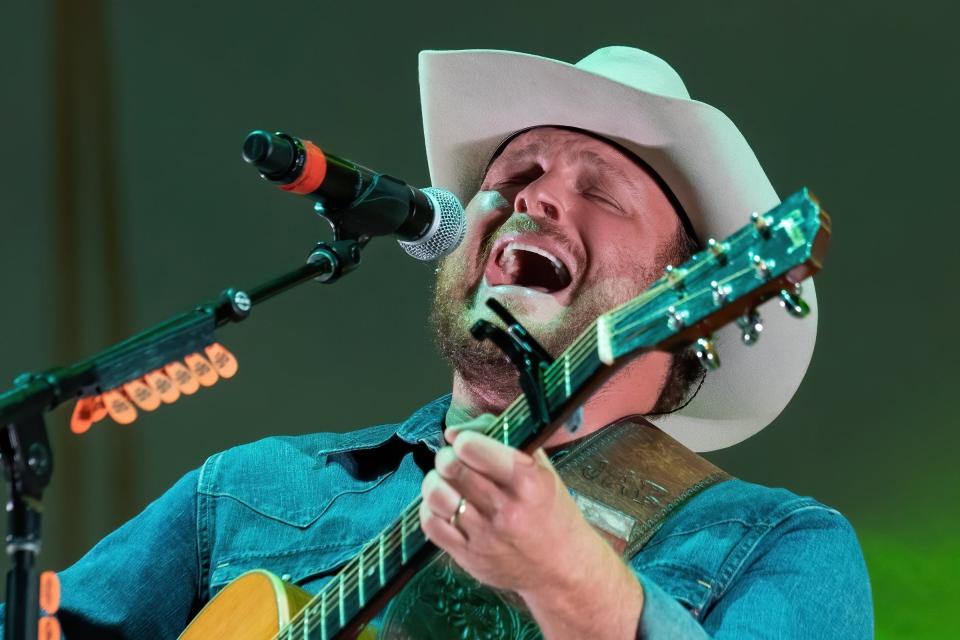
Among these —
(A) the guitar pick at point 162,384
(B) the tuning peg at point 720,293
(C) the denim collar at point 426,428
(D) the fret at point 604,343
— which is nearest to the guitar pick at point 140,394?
(A) the guitar pick at point 162,384

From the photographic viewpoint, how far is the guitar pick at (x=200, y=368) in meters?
1.12

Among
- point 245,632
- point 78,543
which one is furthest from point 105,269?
point 245,632

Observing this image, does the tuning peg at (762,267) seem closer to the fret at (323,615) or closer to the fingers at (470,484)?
the fingers at (470,484)

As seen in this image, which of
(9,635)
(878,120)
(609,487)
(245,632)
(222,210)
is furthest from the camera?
(222,210)

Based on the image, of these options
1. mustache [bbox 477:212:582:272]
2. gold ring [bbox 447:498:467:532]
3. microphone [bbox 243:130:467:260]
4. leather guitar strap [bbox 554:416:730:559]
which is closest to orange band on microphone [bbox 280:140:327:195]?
microphone [bbox 243:130:467:260]

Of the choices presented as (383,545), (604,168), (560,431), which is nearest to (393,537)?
(383,545)

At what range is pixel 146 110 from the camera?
2965 millimetres

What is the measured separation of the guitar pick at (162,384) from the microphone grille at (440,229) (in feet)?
1.23

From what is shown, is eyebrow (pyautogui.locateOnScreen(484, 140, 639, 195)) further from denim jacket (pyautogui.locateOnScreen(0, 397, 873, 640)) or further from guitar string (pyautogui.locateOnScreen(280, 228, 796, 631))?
guitar string (pyautogui.locateOnScreen(280, 228, 796, 631))

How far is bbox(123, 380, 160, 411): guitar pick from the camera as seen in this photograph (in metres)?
1.09

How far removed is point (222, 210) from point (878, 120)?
1.57 meters

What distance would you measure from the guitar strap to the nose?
1.24ft

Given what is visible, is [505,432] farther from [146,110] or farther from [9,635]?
[146,110]

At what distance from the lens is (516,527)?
1.03 m
